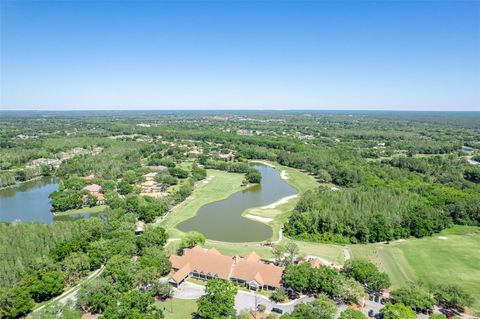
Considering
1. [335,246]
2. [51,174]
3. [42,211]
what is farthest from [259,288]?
[51,174]

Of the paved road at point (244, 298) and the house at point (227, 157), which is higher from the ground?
the house at point (227, 157)

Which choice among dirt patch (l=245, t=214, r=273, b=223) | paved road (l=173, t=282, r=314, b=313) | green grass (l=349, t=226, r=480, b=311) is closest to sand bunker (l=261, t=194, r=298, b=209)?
dirt patch (l=245, t=214, r=273, b=223)

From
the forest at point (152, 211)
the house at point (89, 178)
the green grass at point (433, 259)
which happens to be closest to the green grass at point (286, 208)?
the forest at point (152, 211)

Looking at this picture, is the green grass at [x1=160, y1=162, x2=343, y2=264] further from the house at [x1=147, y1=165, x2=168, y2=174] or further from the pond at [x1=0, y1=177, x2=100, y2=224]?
the pond at [x1=0, y1=177, x2=100, y2=224]

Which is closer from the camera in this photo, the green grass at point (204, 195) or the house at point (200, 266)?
the house at point (200, 266)

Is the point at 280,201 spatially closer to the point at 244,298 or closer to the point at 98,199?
the point at 98,199

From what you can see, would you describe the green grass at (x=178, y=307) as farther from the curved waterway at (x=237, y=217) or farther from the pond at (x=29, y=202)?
the pond at (x=29, y=202)

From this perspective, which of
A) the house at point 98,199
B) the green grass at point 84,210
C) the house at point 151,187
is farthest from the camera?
the house at point 151,187
